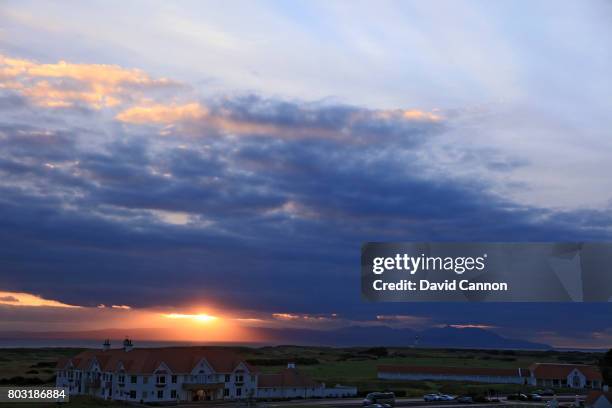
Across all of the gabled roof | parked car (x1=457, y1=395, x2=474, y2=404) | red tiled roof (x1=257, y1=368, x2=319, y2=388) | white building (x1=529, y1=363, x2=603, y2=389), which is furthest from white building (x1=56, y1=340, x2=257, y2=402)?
white building (x1=529, y1=363, x2=603, y2=389)

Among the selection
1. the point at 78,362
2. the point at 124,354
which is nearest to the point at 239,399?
the point at 124,354

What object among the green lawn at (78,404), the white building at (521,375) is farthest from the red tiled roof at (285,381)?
the white building at (521,375)

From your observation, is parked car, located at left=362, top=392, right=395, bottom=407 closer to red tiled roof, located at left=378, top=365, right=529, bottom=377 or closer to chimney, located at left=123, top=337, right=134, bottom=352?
chimney, located at left=123, top=337, right=134, bottom=352

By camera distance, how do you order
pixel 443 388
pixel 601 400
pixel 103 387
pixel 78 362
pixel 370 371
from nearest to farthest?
1. pixel 601 400
2. pixel 103 387
3. pixel 78 362
4. pixel 443 388
5. pixel 370 371

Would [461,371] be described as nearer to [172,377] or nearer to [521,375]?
[521,375]

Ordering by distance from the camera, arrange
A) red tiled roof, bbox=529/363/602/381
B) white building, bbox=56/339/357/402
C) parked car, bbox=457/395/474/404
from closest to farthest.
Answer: white building, bbox=56/339/357/402 < parked car, bbox=457/395/474/404 < red tiled roof, bbox=529/363/602/381

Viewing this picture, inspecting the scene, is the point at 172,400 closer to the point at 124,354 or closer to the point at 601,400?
the point at 124,354
